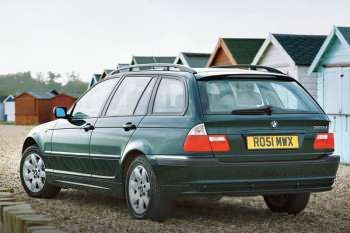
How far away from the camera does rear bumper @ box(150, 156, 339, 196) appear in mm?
7887

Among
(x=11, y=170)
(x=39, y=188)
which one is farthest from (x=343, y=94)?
(x=39, y=188)

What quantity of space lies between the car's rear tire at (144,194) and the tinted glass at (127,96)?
31.8 inches

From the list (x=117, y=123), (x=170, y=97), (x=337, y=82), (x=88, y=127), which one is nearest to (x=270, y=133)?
(x=170, y=97)

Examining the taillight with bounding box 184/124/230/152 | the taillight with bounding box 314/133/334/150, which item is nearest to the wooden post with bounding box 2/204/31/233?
the taillight with bounding box 184/124/230/152

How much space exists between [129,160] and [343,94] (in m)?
13.4

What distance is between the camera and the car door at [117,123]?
8.92 metres

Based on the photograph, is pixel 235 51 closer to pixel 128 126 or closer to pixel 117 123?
pixel 117 123

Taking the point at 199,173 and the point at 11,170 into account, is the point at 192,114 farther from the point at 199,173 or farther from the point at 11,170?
the point at 11,170

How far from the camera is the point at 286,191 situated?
823cm

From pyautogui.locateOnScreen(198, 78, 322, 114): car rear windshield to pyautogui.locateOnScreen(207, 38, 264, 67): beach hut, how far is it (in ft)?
68.2

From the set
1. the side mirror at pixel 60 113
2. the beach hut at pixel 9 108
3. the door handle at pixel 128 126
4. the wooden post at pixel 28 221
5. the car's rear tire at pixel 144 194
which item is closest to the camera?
the wooden post at pixel 28 221

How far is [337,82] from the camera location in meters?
21.6

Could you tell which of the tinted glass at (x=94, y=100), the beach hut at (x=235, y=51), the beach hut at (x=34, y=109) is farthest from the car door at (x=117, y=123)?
the beach hut at (x=34, y=109)

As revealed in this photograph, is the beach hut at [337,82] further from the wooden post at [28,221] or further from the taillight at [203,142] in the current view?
the wooden post at [28,221]
